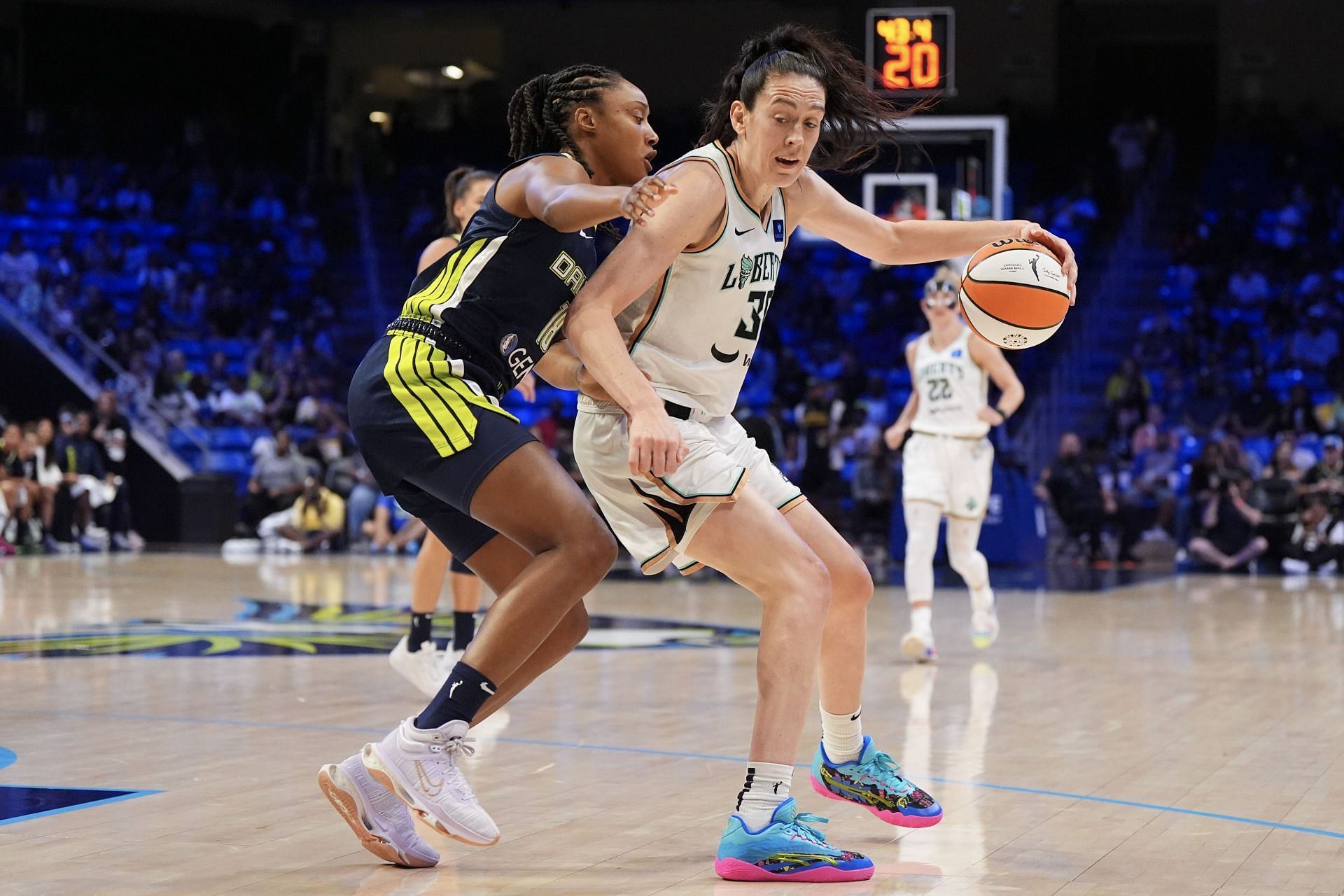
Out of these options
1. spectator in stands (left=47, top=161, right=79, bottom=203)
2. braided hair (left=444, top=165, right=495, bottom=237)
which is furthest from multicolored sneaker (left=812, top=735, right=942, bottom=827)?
spectator in stands (left=47, top=161, right=79, bottom=203)

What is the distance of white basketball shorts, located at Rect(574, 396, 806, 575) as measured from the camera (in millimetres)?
3453

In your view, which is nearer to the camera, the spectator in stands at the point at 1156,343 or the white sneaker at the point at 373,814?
the white sneaker at the point at 373,814

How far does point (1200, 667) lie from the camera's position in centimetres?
741

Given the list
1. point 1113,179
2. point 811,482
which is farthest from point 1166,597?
point 1113,179

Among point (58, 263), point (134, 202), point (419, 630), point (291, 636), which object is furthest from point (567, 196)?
point (134, 202)

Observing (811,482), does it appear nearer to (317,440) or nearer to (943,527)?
(943,527)

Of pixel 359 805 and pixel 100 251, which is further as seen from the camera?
pixel 100 251

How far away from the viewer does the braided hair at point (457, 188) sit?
19.7 ft

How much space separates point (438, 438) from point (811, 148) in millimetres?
1114

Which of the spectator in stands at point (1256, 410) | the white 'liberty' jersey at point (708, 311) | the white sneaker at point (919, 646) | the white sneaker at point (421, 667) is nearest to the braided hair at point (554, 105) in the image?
the white 'liberty' jersey at point (708, 311)

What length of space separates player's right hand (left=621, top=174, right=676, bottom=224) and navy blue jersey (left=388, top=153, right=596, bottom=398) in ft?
1.38

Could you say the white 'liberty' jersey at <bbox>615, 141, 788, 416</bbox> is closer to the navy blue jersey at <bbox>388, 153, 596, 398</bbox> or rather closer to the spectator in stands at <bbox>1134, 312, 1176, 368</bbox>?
the navy blue jersey at <bbox>388, 153, 596, 398</bbox>

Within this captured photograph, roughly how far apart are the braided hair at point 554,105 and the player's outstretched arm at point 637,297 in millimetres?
299

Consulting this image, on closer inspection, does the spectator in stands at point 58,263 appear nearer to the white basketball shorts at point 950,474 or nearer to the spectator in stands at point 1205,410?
the spectator in stands at point 1205,410
